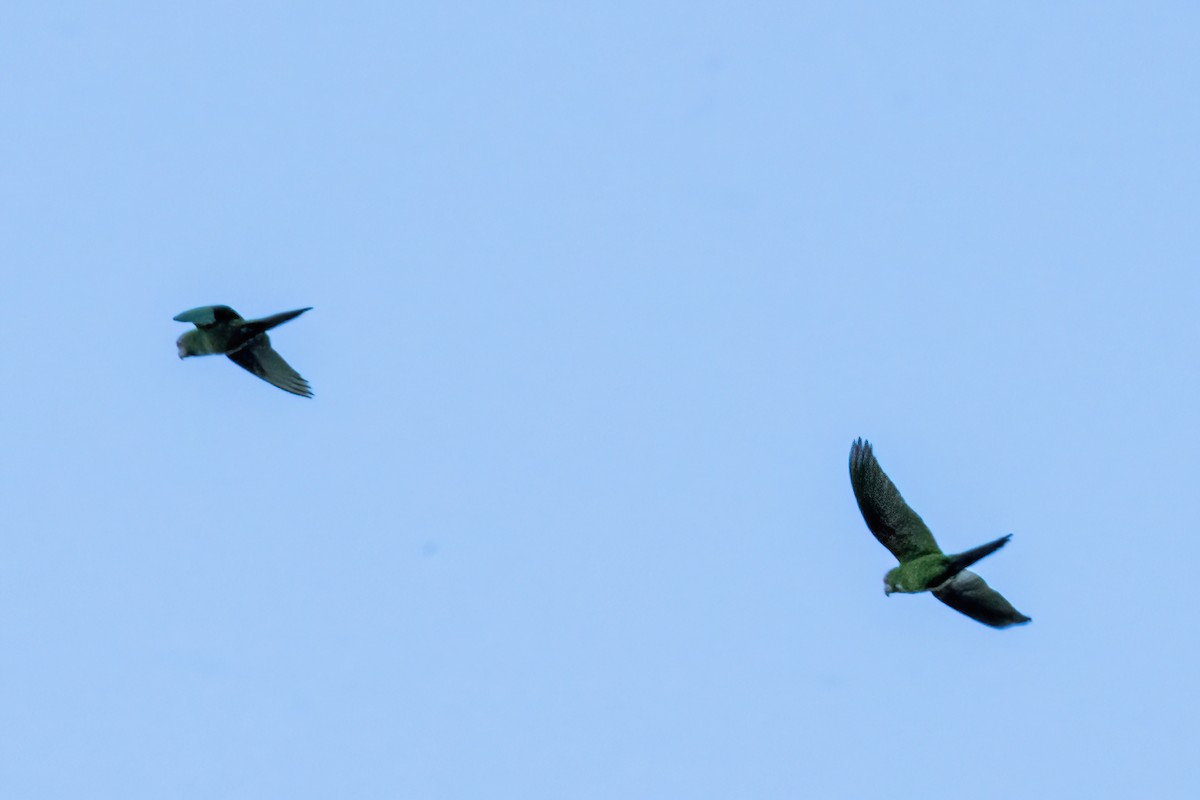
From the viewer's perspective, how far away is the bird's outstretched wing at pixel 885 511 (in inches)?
1305

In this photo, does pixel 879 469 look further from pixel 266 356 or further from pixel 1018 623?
pixel 266 356

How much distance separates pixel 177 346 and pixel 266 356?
174 cm

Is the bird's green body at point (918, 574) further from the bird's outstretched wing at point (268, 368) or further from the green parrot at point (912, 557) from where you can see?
the bird's outstretched wing at point (268, 368)

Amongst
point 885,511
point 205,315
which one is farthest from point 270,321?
point 885,511

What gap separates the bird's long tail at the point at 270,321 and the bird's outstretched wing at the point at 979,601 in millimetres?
11395

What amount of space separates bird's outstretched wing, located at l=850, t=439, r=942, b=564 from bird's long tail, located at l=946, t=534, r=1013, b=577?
1.14 m

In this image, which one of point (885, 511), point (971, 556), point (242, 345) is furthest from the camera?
point (242, 345)

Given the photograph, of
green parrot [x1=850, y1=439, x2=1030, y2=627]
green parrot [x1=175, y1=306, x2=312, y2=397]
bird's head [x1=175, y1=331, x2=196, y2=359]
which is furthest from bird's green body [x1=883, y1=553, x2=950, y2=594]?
bird's head [x1=175, y1=331, x2=196, y2=359]

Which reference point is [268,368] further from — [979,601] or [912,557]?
[979,601]

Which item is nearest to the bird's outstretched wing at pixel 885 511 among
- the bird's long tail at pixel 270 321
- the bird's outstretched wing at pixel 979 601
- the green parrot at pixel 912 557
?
the green parrot at pixel 912 557

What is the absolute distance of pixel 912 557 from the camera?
33750 mm

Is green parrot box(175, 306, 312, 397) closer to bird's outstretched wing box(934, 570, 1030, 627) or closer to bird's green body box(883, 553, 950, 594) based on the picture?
bird's green body box(883, 553, 950, 594)

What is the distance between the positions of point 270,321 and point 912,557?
11.4m

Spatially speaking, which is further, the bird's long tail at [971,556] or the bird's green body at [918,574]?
the bird's green body at [918,574]
